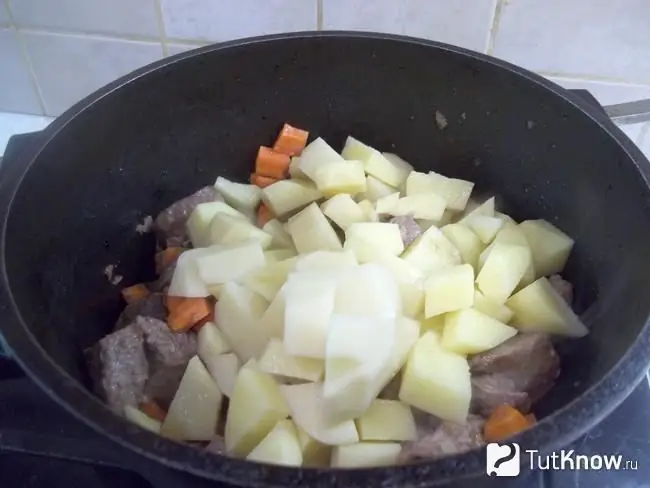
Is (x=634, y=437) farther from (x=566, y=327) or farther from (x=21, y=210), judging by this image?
(x=21, y=210)

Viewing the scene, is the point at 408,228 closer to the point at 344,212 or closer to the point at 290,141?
the point at 344,212

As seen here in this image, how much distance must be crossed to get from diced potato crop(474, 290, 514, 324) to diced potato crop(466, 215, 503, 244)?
0.40 ft

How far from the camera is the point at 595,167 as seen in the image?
915 mm

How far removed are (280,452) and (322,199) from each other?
1.52 ft

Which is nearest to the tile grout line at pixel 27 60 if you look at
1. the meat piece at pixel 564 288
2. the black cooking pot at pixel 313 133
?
the black cooking pot at pixel 313 133

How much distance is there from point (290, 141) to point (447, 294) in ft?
1.27

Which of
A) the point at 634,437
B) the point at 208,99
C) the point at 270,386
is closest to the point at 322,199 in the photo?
the point at 208,99

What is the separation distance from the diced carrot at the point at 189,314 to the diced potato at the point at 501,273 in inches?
14.6

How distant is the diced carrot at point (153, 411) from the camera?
2.93ft

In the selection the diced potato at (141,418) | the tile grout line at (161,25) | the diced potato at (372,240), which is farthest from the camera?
the tile grout line at (161,25)

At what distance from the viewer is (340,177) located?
1056 mm

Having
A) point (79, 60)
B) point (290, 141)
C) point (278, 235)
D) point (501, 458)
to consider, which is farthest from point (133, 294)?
point (501, 458)

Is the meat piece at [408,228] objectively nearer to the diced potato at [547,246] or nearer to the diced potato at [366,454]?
the diced potato at [547,246]

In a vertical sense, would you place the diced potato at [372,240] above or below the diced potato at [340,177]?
below
